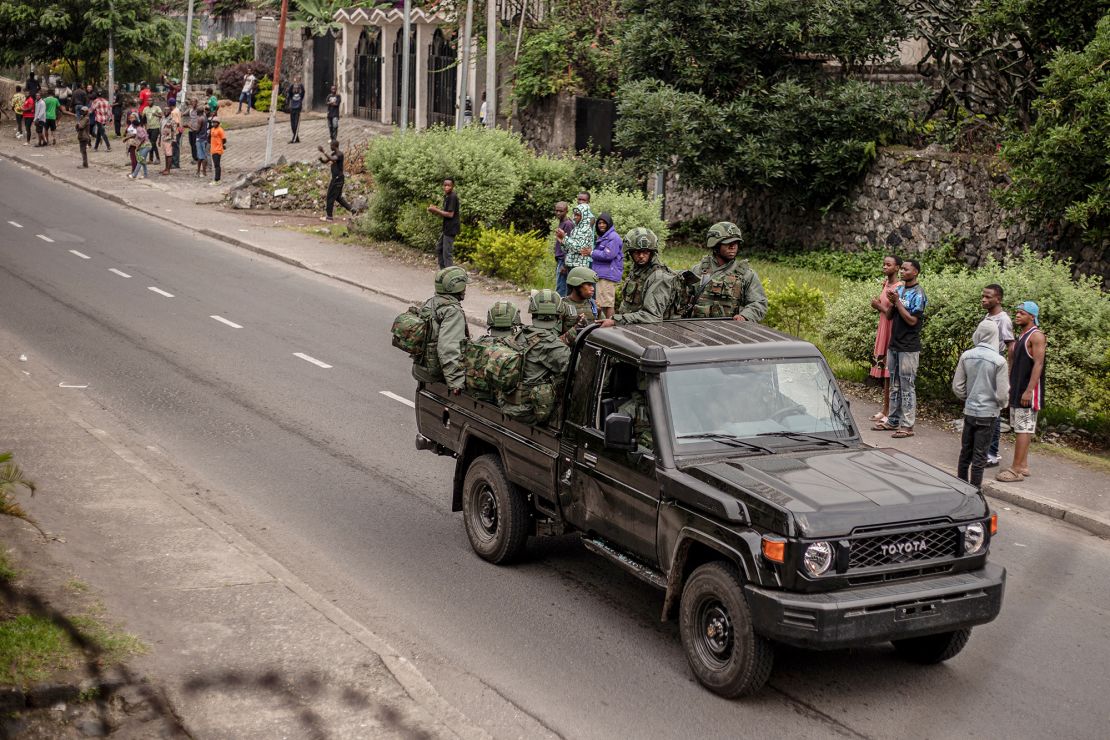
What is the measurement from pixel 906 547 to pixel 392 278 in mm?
17159

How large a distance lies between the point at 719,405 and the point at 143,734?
3.92m

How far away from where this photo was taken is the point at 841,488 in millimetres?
7188

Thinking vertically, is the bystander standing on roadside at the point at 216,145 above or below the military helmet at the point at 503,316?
above

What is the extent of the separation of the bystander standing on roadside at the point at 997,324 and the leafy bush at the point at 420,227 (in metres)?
14.8

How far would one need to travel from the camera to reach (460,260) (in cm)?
2484

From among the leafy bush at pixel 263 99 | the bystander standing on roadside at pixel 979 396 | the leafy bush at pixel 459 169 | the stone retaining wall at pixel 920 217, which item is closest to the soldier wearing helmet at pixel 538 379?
the bystander standing on roadside at pixel 979 396

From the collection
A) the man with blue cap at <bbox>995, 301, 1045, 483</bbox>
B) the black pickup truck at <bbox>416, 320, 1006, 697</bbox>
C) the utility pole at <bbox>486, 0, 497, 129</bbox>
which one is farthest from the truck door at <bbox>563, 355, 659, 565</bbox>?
the utility pole at <bbox>486, 0, 497, 129</bbox>

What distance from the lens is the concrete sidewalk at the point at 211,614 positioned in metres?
6.88

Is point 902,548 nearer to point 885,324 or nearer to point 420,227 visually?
point 885,324

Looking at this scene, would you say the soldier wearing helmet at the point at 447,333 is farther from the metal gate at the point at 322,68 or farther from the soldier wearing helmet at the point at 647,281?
the metal gate at the point at 322,68

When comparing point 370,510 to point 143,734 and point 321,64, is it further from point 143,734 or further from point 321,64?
point 321,64

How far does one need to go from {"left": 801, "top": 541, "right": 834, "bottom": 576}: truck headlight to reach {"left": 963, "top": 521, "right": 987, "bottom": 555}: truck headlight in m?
0.94

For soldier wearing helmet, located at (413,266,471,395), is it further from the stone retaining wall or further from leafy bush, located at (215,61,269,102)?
leafy bush, located at (215,61,269,102)

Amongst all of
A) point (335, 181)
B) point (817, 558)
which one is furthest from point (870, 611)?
point (335, 181)
